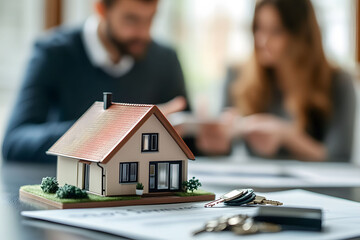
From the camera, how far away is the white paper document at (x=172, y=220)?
2.41 feet

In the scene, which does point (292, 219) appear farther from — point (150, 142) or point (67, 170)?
point (67, 170)

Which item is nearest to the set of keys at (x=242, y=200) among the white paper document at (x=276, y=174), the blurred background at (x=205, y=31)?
the white paper document at (x=276, y=174)

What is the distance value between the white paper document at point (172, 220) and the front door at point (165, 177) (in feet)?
0.21

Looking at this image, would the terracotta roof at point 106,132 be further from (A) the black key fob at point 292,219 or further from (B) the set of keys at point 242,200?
(A) the black key fob at point 292,219

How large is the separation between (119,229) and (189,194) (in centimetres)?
32

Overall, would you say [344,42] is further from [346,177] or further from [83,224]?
[83,224]

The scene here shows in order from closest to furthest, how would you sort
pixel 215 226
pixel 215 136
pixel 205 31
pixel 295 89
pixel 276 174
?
pixel 215 226, pixel 276 174, pixel 215 136, pixel 295 89, pixel 205 31

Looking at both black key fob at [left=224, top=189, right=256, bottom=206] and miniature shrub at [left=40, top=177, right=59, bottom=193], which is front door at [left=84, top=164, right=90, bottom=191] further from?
black key fob at [left=224, top=189, right=256, bottom=206]

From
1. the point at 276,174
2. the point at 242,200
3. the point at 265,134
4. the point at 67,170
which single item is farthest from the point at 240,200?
the point at 265,134

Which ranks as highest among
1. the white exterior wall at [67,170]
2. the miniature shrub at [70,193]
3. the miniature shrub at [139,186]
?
the white exterior wall at [67,170]

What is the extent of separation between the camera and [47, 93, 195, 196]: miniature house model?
0.98 metres

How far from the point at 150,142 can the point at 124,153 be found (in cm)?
6

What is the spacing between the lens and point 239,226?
0.74m

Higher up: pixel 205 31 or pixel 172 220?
pixel 205 31
